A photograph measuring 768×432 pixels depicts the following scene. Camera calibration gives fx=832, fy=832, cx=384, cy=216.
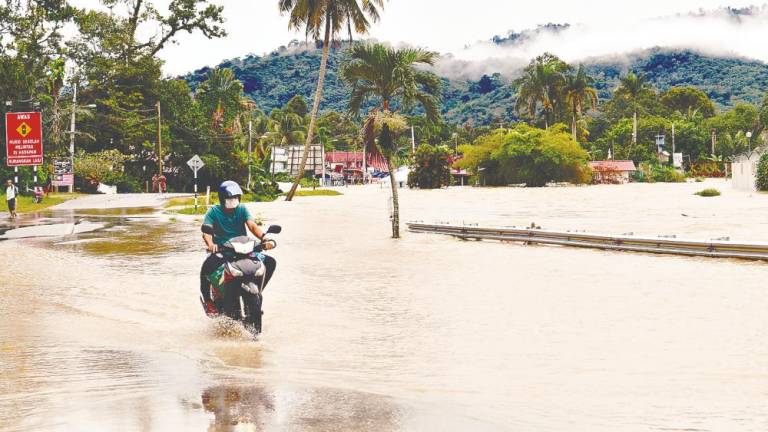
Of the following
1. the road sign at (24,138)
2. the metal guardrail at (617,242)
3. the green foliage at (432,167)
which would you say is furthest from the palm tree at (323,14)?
the green foliage at (432,167)

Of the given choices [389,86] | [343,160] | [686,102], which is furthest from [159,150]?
[686,102]

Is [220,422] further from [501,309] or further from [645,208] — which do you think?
[645,208]

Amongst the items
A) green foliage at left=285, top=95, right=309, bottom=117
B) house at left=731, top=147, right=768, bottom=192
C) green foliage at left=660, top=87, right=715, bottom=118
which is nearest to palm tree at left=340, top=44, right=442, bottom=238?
house at left=731, top=147, right=768, bottom=192

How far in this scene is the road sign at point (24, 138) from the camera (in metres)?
44.0

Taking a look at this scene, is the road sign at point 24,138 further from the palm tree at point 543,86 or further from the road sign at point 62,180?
the palm tree at point 543,86

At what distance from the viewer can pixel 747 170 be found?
190 ft

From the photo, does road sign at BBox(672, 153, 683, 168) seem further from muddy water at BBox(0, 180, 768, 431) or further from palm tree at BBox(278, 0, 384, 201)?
muddy water at BBox(0, 180, 768, 431)

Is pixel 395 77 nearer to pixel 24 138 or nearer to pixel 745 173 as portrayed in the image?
pixel 24 138

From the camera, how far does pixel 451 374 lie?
8.21 m

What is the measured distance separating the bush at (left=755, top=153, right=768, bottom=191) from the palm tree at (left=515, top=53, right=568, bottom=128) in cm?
5084

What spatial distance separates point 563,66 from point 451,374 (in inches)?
4066

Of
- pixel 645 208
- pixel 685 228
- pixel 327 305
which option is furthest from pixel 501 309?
pixel 645 208

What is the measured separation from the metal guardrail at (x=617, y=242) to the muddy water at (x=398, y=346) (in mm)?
409

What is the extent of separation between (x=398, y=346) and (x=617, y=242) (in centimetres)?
1195
